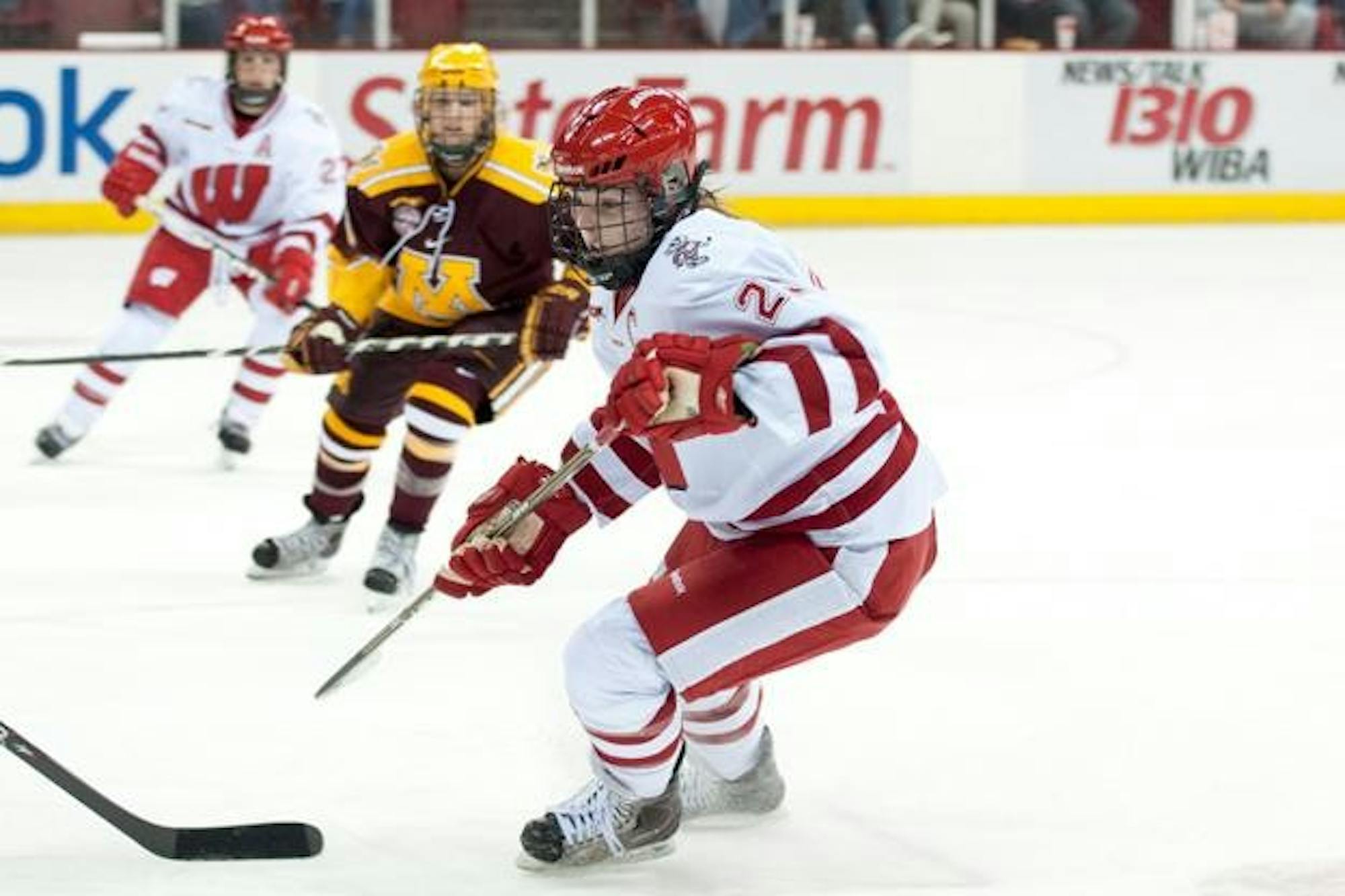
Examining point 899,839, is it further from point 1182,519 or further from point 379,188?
point 1182,519

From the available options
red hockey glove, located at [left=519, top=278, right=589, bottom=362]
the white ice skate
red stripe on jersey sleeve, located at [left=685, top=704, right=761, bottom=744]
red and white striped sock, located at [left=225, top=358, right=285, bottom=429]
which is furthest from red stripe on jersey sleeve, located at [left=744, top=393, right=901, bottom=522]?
red and white striped sock, located at [left=225, top=358, right=285, bottom=429]

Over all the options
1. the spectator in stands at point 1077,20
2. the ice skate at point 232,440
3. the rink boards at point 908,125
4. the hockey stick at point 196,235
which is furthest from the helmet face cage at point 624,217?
the spectator in stands at point 1077,20

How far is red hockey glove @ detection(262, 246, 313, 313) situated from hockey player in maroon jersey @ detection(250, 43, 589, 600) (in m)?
1.13

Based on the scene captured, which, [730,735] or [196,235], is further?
[196,235]

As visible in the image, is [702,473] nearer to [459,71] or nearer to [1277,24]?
[459,71]

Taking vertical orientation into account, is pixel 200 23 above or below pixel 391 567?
above

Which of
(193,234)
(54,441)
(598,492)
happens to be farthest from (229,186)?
(598,492)

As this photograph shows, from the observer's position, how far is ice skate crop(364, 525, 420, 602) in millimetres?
4402

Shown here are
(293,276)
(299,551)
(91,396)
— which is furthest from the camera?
(91,396)

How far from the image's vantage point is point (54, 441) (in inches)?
228

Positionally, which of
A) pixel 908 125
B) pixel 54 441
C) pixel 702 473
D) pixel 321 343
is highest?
pixel 702 473

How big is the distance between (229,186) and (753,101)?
445 centimetres

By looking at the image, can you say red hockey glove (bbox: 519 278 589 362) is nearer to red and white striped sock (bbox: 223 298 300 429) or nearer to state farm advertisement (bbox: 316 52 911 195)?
red and white striped sock (bbox: 223 298 300 429)

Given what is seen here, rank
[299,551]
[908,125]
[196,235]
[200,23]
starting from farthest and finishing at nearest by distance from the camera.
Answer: [908,125] → [200,23] → [196,235] → [299,551]
